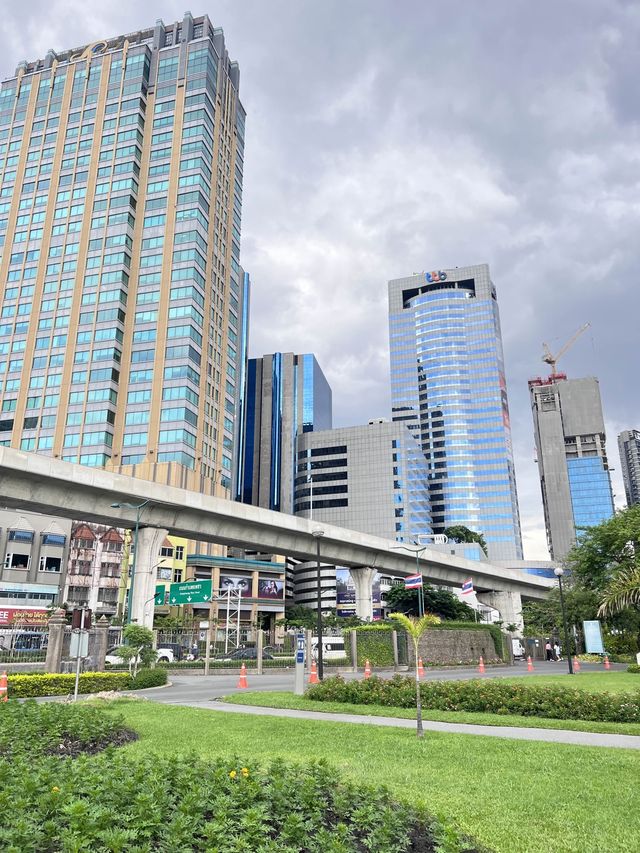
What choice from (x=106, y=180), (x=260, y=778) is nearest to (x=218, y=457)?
(x=106, y=180)

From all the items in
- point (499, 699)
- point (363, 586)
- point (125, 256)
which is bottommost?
point (499, 699)

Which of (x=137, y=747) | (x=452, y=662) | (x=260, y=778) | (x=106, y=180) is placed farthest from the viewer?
(x=106, y=180)

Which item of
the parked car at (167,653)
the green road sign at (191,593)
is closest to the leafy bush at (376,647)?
the green road sign at (191,593)

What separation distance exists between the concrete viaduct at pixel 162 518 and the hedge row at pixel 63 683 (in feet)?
48.5

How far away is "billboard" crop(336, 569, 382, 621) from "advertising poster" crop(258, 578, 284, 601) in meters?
23.5

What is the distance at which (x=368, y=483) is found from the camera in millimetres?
169000

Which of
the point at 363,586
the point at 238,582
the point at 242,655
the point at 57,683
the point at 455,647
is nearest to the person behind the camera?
the point at 57,683

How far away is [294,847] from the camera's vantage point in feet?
17.8

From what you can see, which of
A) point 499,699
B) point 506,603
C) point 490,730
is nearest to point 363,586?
point 506,603

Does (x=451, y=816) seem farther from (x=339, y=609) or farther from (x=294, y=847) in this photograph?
(x=339, y=609)

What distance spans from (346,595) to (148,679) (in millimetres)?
120458

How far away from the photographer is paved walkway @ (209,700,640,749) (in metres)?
12.3

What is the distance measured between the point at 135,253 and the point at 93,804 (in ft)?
377

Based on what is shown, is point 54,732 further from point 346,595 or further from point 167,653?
point 346,595
